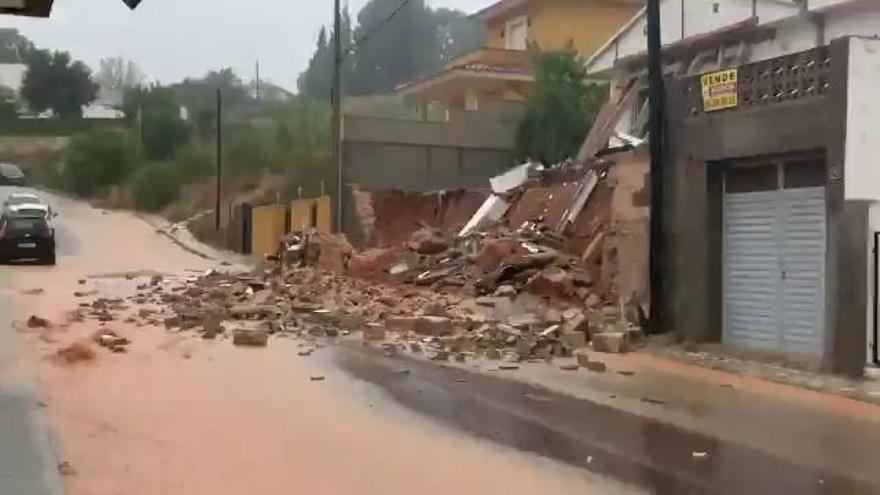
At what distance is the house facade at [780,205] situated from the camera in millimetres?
13516

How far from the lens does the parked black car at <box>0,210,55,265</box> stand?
36.6 meters

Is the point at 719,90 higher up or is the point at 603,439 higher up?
the point at 719,90

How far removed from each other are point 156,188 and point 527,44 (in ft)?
103

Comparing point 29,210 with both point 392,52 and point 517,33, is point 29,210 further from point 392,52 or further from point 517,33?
point 392,52

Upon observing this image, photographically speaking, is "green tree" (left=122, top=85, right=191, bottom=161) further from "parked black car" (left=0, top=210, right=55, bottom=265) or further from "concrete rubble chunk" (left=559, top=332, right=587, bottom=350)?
"concrete rubble chunk" (left=559, top=332, right=587, bottom=350)

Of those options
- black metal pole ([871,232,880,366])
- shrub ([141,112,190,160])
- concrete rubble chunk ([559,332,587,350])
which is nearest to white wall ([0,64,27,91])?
shrub ([141,112,190,160])

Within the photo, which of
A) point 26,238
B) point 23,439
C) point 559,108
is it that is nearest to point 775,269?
point 23,439

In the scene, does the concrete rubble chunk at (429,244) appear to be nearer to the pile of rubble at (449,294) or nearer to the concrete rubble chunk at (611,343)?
the pile of rubble at (449,294)

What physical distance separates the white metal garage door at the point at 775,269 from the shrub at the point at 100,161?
212ft

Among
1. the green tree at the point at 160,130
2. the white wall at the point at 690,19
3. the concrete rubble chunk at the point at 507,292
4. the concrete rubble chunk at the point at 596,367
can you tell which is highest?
the green tree at the point at 160,130

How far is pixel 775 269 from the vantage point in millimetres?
15602

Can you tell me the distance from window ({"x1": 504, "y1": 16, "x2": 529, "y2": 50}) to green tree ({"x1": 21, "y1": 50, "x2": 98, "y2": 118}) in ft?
171

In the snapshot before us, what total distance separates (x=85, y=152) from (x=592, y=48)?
43223 millimetres

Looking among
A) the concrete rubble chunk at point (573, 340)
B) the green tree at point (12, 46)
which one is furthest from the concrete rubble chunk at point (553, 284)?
the green tree at point (12, 46)
